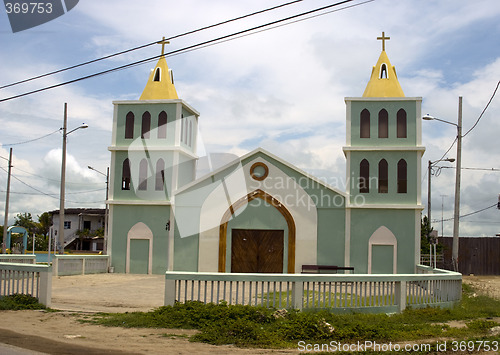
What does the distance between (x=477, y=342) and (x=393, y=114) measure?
59.3 ft

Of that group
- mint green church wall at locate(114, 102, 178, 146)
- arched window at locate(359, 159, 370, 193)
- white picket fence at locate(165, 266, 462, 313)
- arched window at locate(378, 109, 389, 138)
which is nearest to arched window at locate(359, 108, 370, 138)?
arched window at locate(378, 109, 389, 138)

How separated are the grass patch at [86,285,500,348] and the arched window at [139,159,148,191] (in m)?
15.8

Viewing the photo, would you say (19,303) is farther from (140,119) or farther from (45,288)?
(140,119)

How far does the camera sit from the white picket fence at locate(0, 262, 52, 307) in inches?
505

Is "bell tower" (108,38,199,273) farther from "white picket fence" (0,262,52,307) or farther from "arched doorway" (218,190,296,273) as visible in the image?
"white picket fence" (0,262,52,307)

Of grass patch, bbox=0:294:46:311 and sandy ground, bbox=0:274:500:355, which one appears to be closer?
sandy ground, bbox=0:274:500:355

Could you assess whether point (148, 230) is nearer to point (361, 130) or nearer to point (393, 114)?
point (361, 130)

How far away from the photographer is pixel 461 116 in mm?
25547

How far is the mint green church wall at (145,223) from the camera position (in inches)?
1038

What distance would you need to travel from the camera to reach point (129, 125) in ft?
91.8

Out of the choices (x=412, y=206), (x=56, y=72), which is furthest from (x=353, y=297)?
(x=412, y=206)

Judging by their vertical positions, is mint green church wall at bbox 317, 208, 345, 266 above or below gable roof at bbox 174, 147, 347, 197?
below

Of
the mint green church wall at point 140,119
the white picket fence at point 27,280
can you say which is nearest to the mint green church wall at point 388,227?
the mint green church wall at point 140,119

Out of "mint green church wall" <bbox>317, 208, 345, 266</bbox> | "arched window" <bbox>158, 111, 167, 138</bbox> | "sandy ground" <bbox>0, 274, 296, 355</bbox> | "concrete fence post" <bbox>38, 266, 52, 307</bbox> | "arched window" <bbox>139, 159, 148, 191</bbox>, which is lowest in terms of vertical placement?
"sandy ground" <bbox>0, 274, 296, 355</bbox>
